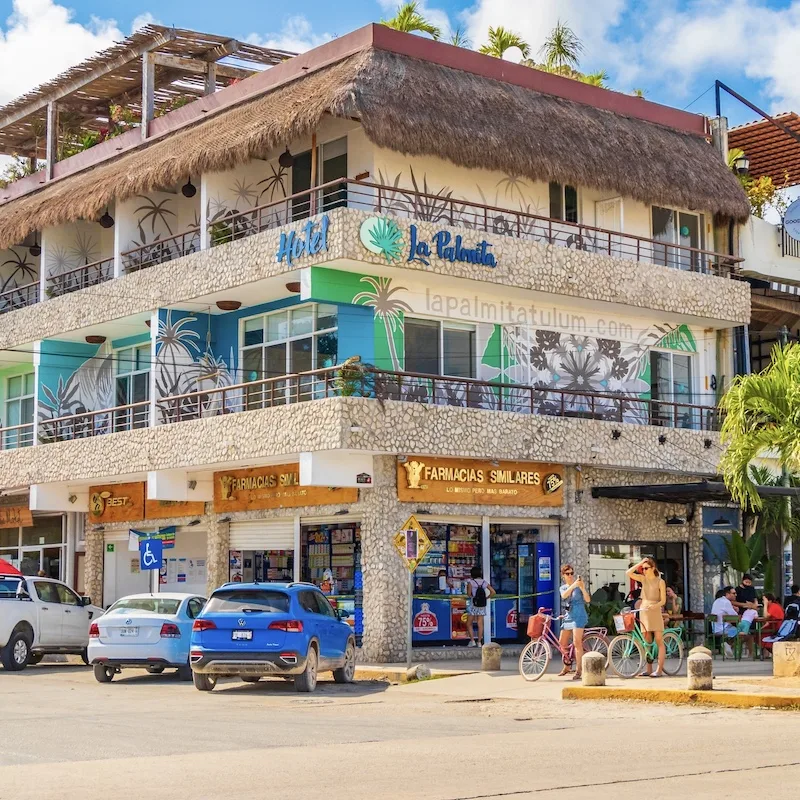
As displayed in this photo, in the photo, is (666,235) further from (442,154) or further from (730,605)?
(730,605)

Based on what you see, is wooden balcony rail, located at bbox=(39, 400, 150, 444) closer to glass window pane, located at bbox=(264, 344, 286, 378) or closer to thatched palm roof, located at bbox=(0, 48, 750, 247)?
glass window pane, located at bbox=(264, 344, 286, 378)

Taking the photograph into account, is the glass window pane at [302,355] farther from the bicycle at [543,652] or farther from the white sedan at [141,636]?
the bicycle at [543,652]

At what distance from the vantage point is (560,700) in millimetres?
19031

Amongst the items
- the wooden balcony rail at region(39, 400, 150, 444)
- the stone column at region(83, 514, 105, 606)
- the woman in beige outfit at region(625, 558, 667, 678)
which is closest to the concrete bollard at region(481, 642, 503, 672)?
the woman in beige outfit at region(625, 558, 667, 678)

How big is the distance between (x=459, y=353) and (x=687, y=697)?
12.3 meters

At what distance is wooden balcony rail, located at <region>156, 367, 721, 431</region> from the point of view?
26.4 meters

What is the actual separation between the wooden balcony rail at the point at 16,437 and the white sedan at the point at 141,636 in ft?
45.7

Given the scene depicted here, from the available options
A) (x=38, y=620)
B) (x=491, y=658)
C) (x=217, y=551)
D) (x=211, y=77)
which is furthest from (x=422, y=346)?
(x=211, y=77)

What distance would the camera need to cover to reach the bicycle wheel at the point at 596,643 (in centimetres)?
2172

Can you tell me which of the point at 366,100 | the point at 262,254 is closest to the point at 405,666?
the point at 262,254

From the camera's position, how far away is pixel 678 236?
33.2m

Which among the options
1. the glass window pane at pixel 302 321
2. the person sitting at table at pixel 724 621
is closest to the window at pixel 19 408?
the glass window pane at pixel 302 321

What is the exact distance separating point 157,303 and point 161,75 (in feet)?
33.0

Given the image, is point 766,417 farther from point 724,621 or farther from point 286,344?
point 286,344
